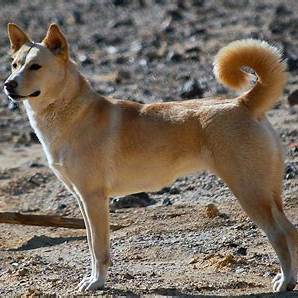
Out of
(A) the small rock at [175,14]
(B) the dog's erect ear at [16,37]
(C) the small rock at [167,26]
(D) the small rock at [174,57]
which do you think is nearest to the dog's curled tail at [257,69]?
(B) the dog's erect ear at [16,37]

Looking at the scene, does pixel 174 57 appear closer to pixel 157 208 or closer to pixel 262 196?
pixel 157 208

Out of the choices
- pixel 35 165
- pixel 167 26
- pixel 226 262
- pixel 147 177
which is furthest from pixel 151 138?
pixel 167 26

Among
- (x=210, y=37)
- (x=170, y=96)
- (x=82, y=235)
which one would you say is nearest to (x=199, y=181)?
(x=82, y=235)

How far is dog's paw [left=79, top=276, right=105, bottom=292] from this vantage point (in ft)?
26.3

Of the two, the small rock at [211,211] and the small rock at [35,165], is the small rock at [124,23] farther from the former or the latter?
the small rock at [211,211]

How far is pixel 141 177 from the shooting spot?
8266mm

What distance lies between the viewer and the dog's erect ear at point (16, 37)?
8625 millimetres

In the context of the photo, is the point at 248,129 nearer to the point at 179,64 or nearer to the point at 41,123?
the point at 41,123

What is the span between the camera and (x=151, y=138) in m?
8.16

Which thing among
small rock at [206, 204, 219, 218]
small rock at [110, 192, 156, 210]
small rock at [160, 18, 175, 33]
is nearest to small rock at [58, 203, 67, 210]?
small rock at [110, 192, 156, 210]

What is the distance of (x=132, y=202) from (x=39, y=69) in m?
3.01

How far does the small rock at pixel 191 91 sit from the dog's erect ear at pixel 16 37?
755cm

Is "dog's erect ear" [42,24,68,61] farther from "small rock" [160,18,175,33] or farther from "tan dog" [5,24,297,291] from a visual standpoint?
"small rock" [160,18,175,33]

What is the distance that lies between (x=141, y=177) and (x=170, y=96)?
8.73 meters
